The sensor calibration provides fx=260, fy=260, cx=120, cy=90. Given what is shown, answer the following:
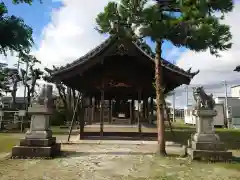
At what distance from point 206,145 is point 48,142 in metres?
5.33

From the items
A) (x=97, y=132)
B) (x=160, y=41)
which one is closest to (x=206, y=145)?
(x=160, y=41)

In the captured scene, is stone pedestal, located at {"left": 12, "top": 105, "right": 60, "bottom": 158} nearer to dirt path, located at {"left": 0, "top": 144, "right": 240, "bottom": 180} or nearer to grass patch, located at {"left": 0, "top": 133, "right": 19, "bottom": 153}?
dirt path, located at {"left": 0, "top": 144, "right": 240, "bottom": 180}

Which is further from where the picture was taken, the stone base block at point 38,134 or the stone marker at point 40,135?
the stone base block at point 38,134

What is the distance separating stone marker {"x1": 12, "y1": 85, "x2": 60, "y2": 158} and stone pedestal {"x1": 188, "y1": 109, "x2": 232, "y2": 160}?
4855mm

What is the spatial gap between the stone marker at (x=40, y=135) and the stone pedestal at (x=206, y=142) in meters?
4.85

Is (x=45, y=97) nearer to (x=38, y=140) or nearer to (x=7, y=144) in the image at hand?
(x=38, y=140)

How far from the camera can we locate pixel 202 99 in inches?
360

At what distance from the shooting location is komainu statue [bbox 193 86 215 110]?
9125 mm

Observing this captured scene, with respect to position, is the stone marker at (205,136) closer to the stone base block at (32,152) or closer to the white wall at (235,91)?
the stone base block at (32,152)

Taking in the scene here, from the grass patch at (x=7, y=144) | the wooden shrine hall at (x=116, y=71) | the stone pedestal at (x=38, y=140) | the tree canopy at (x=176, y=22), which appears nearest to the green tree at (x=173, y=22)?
the tree canopy at (x=176, y=22)

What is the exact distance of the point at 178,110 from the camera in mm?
79625

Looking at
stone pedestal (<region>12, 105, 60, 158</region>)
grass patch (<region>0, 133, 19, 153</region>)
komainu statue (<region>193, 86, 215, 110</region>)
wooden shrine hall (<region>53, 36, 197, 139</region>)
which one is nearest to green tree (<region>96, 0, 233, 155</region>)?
komainu statue (<region>193, 86, 215, 110</region>)

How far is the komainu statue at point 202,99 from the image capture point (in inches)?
359

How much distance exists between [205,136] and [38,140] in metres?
5.67
